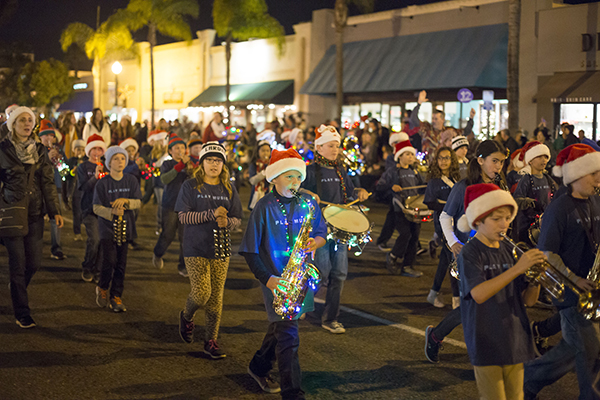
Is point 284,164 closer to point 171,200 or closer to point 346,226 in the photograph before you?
point 346,226

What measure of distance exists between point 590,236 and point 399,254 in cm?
521

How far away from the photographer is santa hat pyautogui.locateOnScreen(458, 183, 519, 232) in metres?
4.04

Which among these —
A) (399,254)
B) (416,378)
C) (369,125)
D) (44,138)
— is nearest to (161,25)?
(369,125)

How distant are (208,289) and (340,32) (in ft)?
81.0

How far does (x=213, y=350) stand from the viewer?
6.21 metres

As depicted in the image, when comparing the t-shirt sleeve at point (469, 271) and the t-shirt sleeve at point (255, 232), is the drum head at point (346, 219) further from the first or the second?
the t-shirt sleeve at point (469, 271)

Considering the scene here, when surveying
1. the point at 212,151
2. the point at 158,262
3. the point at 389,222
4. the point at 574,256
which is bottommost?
the point at 158,262

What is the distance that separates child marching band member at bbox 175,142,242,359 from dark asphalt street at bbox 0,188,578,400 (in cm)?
32

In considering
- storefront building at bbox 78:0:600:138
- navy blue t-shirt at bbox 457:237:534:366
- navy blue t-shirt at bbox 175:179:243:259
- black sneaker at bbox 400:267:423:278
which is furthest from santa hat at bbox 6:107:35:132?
storefront building at bbox 78:0:600:138

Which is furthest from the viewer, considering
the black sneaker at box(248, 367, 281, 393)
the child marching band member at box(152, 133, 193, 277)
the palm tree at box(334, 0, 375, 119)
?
the palm tree at box(334, 0, 375, 119)

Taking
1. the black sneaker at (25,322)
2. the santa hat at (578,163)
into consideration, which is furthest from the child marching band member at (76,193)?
the santa hat at (578,163)

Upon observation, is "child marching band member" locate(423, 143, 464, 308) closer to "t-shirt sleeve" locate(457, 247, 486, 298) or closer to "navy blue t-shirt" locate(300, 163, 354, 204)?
"navy blue t-shirt" locate(300, 163, 354, 204)

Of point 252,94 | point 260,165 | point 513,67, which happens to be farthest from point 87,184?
point 252,94

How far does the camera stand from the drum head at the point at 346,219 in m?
6.79
